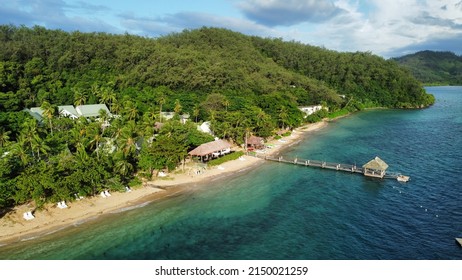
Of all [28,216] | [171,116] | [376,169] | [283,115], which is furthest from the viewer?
[283,115]

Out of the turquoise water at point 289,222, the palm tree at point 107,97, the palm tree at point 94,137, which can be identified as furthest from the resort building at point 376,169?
the palm tree at point 107,97

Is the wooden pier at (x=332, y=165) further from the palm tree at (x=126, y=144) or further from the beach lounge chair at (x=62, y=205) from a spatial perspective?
the beach lounge chair at (x=62, y=205)

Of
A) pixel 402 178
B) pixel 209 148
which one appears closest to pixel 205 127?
pixel 209 148

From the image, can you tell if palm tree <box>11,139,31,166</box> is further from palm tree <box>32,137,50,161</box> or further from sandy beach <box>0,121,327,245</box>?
sandy beach <box>0,121,327,245</box>

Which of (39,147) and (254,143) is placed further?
(254,143)

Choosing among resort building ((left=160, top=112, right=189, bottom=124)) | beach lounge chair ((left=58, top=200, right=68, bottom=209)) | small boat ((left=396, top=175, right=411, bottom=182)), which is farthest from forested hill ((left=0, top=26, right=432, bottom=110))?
small boat ((left=396, top=175, right=411, bottom=182))

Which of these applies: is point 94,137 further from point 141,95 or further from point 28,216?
point 141,95
